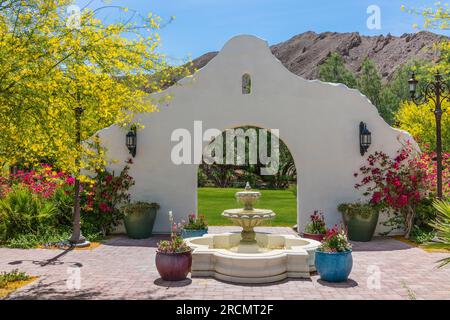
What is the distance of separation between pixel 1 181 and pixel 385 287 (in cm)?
1457

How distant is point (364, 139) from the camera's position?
45.0 feet

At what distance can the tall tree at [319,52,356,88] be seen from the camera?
4122 centimetres

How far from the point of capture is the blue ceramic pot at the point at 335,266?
26.3 feet

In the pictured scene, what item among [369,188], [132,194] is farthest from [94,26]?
[369,188]

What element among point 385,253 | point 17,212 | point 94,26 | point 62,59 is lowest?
point 385,253

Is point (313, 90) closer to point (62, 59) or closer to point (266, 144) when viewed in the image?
point (62, 59)

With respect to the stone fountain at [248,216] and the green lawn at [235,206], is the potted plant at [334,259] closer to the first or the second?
the stone fountain at [248,216]

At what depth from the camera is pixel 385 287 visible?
7.69 meters

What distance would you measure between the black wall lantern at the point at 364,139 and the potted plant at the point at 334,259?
244 inches

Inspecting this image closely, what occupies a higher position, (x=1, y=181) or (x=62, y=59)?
(x=62, y=59)

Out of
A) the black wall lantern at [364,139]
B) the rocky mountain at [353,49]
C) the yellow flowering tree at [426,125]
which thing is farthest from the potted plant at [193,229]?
the rocky mountain at [353,49]

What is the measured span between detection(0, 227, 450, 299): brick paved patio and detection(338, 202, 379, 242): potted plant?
53.9 inches

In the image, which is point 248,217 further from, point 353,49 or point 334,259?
point 353,49
